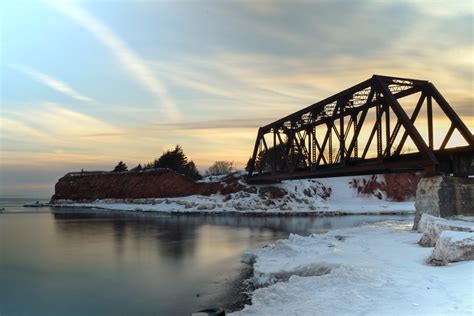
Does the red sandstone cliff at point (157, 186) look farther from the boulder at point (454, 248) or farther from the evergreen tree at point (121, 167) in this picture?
the boulder at point (454, 248)

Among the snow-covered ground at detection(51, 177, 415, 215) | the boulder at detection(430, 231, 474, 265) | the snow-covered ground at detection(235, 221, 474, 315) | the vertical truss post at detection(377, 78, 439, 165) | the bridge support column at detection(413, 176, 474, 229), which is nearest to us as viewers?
the snow-covered ground at detection(235, 221, 474, 315)

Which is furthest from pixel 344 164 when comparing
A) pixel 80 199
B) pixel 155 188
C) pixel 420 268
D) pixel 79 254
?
pixel 80 199

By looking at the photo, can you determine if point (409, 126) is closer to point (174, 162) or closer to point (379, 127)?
point (379, 127)

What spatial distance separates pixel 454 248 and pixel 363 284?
3034 mm

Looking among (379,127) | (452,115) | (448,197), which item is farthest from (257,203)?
(448,197)

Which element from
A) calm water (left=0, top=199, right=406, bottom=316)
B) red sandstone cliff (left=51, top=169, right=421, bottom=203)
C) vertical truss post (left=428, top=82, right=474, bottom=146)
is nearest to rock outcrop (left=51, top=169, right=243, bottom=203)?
red sandstone cliff (left=51, top=169, right=421, bottom=203)

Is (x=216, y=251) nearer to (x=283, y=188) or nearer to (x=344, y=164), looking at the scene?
(x=344, y=164)

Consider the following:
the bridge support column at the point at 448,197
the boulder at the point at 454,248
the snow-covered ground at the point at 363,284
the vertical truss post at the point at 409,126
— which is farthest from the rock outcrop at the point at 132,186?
the boulder at the point at 454,248

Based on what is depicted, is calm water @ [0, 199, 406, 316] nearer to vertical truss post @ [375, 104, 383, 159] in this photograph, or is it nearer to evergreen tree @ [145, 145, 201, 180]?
vertical truss post @ [375, 104, 383, 159]

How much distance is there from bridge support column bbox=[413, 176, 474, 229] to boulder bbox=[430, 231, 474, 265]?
13034 mm

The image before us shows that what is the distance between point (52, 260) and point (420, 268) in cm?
1731

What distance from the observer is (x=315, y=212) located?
7088 centimetres

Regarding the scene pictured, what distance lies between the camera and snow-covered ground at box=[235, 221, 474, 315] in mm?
9508

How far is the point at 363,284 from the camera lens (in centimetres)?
1154
